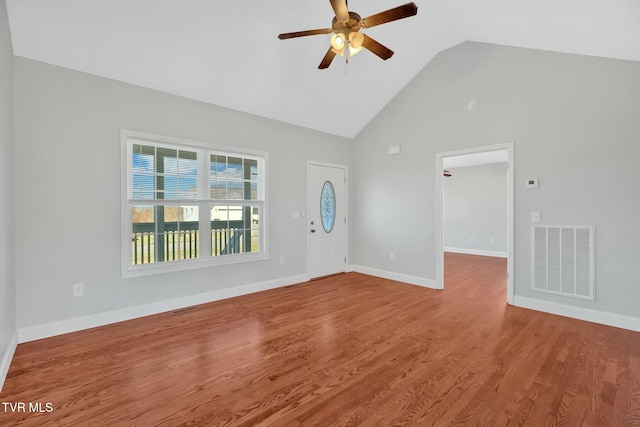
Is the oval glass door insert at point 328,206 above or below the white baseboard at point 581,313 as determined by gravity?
above

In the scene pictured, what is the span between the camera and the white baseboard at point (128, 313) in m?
2.76

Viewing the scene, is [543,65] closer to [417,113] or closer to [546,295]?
[417,113]

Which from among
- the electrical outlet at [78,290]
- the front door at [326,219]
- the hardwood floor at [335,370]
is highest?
the front door at [326,219]

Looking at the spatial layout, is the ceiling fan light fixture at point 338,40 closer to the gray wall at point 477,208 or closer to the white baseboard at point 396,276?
the white baseboard at point 396,276

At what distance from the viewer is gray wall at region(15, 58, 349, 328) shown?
2721 mm

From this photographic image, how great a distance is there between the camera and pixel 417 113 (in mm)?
4680

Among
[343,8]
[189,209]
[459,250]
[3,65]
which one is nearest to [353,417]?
[343,8]

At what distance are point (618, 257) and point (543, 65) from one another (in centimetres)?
233

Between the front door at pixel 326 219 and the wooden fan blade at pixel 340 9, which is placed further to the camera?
the front door at pixel 326 219

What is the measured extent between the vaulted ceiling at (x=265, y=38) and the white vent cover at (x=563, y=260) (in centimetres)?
187

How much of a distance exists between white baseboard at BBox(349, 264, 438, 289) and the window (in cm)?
208

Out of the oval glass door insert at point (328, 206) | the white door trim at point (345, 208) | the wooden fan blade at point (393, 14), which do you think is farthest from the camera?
the oval glass door insert at point (328, 206)

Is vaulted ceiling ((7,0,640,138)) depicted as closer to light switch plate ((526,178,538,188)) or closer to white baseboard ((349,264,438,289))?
light switch plate ((526,178,538,188))

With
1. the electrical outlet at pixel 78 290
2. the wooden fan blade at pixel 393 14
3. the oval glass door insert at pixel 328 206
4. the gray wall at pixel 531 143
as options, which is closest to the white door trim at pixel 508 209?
the gray wall at pixel 531 143
